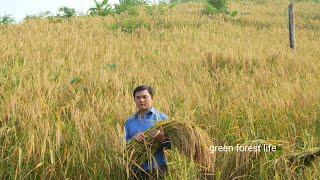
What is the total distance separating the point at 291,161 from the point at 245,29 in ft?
44.7

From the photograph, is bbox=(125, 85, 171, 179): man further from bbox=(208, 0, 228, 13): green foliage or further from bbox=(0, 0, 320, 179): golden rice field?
bbox=(208, 0, 228, 13): green foliage

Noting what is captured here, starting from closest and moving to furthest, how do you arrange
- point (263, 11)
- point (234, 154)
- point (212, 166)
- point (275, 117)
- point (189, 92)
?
point (212, 166), point (234, 154), point (275, 117), point (189, 92), point (263, 11)

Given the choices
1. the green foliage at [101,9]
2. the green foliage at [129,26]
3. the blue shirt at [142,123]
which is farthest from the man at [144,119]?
the green foliage at [101,9]

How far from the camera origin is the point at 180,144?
10.2 ft

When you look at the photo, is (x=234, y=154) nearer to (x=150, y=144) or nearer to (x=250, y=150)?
(x=250, y=150)

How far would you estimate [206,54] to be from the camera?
31.7 ft

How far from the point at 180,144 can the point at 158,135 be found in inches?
7.4

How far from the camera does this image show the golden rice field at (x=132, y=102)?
10.5 ft

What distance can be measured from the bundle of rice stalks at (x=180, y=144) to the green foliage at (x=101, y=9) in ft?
57.1

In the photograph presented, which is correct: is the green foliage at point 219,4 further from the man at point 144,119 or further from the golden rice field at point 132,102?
the man at point 144,119

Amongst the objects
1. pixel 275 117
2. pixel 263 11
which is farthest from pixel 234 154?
pixel 263 11

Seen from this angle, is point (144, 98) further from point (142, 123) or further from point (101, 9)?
point (101, 9)

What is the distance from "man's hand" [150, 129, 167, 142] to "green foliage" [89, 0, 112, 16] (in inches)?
686

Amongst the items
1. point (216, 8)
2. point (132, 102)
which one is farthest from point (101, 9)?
point (132, 102)
